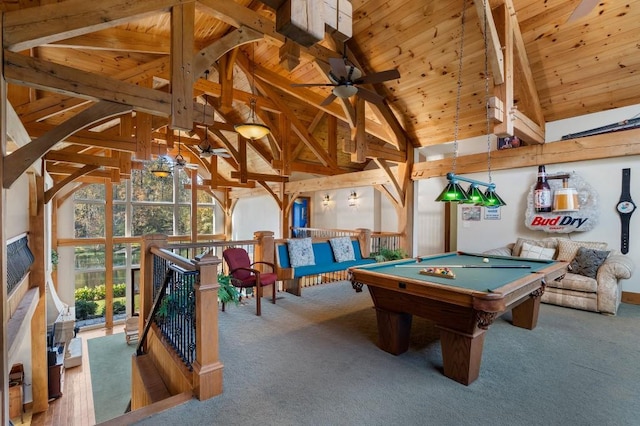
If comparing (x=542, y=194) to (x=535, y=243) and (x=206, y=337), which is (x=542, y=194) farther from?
(x=206, y=337)

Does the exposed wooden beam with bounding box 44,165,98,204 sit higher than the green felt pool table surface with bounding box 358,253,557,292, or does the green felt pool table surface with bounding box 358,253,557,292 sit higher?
the exposed wooden beam with bounding box 44,165,98,204

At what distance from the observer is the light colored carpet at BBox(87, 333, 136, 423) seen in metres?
5.61

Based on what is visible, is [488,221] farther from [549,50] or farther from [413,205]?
[549,50]

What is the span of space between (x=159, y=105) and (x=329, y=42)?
310 cm

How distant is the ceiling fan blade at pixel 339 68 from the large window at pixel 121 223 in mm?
8601

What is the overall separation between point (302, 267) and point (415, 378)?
2796mm

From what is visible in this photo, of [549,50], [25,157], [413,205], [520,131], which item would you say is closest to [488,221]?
[413,205]

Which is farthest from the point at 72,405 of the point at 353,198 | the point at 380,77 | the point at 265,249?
the point at 353,198

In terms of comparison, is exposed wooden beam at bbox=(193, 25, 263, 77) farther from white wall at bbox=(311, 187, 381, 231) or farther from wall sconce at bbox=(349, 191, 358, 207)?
wall sconce at bbox=(349, 191, 358, 207)

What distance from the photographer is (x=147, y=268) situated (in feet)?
13.1

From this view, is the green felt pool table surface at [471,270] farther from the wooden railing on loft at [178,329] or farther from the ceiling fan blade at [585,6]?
the ceiling fan blade at [585,6]

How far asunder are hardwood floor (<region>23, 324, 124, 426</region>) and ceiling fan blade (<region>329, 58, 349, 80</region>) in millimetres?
6531

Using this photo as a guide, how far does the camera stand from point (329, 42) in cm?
500

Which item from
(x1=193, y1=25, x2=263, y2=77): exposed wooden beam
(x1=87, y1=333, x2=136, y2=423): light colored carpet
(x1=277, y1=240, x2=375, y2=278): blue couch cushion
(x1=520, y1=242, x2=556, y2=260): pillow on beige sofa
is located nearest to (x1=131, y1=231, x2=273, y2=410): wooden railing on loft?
(x1=277, y1=240, x2=375, y2=278): blue couch cushion
